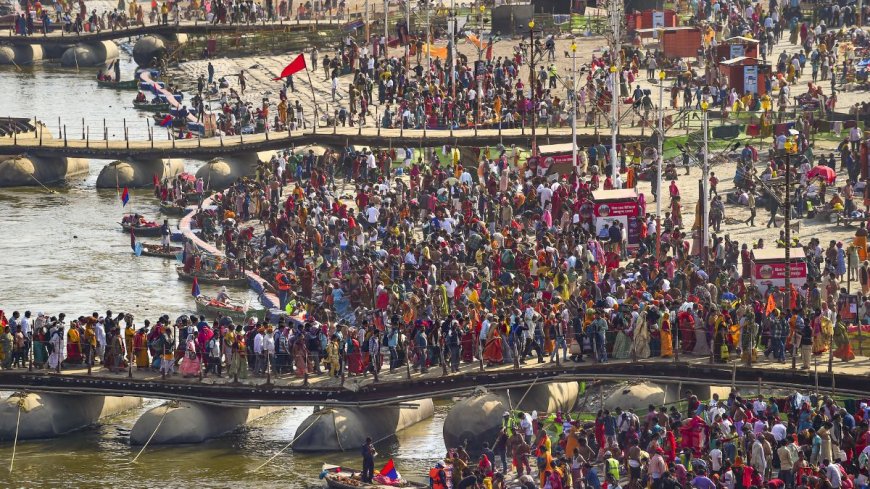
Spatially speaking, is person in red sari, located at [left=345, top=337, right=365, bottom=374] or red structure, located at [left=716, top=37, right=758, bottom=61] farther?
red structure, located at [left=716, top=37, right=758, bottom=61]

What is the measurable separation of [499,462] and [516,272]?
1155 centimetres

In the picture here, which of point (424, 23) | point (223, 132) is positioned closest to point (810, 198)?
point (223, 132)

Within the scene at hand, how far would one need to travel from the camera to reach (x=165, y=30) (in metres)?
115

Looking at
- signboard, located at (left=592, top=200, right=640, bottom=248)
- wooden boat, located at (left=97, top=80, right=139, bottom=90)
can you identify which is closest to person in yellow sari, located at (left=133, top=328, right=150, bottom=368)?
signboard, located at (left=592, top=200, right=640, bottom=248)

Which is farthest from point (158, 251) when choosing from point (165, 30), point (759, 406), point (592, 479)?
point (165, 30)

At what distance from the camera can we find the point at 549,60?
90438 millimetres

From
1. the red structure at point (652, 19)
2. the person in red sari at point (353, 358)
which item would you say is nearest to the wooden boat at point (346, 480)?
the person in red sari at point (353, 358)

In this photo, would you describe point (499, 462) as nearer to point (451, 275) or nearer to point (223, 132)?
point (451, 275)

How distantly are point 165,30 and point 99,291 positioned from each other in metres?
47.3

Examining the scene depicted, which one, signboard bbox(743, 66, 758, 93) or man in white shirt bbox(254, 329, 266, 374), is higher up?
signboard bbox(743, 66, 758, 93)

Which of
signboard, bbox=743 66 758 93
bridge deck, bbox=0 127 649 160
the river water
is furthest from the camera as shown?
signboard, bbox=743 66 758 93

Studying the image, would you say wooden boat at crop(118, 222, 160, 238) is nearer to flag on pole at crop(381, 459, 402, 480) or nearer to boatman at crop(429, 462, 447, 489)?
flag on pole at crop(381, 459, 402, 480)

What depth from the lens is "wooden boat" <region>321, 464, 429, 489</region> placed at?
4559cm

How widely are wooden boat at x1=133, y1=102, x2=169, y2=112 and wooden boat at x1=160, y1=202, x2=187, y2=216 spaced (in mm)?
23267
